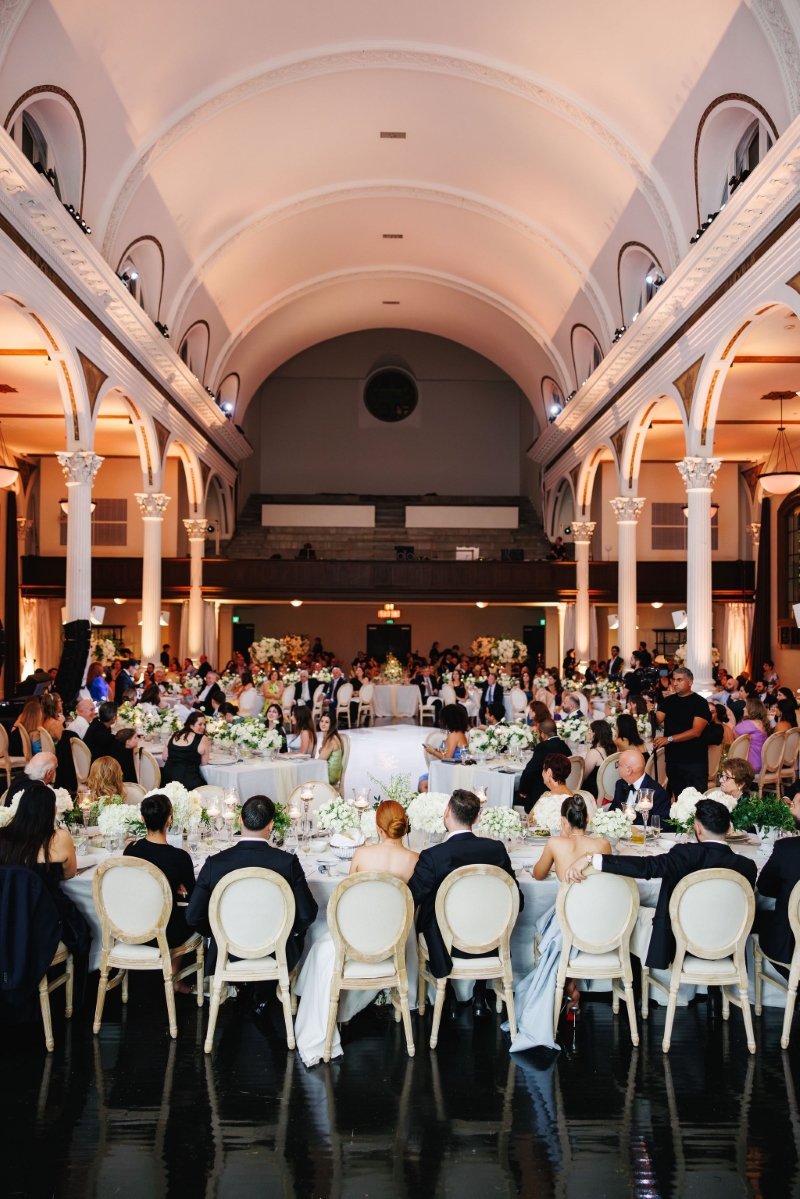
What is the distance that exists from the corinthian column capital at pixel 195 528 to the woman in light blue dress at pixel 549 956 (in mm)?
18968

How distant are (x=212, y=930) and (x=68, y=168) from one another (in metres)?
10.3

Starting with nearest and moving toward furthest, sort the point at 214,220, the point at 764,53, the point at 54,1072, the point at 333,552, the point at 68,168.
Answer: the point at 54,1072 < the point at 764,53 < the point at 68,168 < the point at 214,220 < the point at 333,552

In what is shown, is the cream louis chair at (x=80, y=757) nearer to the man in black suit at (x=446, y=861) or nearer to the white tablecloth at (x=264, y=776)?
the white tablecloth at (x=264, y=776)

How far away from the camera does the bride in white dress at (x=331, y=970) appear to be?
493 cm

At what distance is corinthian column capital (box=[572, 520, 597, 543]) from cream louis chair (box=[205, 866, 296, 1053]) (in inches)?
741

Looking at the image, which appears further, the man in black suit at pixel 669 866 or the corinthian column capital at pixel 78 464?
the corinthian column capital at pixel 78 464

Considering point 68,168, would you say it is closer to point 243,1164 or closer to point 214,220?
point 214,220

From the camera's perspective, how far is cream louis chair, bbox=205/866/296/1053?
4926 mm

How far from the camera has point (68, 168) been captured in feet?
38.9

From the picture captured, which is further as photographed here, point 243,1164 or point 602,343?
point 602,343

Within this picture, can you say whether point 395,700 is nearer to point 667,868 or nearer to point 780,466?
point 780,466

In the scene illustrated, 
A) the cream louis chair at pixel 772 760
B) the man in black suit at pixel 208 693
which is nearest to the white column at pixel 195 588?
the man in black suit at pixel 208 693

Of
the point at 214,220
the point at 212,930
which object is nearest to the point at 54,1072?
the point at 212,930

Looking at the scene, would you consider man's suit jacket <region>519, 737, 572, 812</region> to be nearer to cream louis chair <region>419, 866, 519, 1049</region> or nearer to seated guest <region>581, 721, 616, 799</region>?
seated guest <region>581, 721, 616, 799</region>
